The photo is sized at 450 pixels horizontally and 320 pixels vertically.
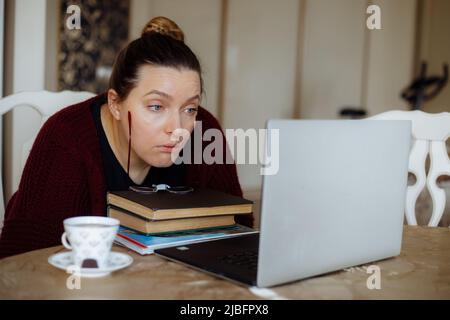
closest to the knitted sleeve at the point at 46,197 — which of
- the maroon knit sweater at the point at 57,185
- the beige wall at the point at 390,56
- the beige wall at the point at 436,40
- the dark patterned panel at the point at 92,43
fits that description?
the maroon knit sweater at the point at 57,185

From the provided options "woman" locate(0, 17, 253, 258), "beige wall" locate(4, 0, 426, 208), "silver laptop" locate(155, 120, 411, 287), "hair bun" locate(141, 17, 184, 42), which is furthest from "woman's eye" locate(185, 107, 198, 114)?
"beige wall" locate(4, 0, 426, 208)

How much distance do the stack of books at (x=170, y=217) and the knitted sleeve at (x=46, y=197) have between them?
21 centimetres

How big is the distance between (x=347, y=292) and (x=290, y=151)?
0.73ft

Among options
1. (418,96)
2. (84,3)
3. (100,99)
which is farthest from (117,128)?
(418,96)

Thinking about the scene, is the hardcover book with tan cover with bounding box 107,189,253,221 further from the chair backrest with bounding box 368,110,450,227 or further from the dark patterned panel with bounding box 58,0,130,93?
the dark patterned panel with bounding box 58,0,130,93

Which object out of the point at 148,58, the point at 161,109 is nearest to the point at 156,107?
the point at 161,109

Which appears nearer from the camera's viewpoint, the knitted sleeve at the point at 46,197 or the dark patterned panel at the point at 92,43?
the knitted sleeve at the point at 46,197

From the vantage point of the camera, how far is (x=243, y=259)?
2.87ft

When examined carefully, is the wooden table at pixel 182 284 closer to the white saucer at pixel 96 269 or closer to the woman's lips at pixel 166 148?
the white saucer at pixel 96 269

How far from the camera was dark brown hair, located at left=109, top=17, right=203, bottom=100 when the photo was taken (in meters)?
1.37

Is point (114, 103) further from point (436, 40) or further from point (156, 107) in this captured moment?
point (436, 40)

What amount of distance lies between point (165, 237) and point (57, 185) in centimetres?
42

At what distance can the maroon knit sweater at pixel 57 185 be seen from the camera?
1211 millimetres

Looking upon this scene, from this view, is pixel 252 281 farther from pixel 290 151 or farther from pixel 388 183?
pixel 388 183
